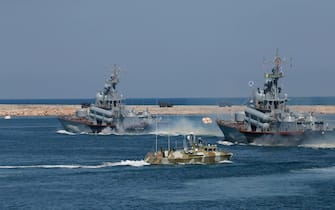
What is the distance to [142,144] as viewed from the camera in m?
150

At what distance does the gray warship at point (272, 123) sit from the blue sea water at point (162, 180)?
2.72 m

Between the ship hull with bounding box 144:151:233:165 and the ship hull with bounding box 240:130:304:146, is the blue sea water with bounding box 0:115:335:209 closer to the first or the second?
the ship hull with bounding box 144:151:233:165

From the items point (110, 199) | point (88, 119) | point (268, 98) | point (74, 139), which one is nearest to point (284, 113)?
point (268, 98)

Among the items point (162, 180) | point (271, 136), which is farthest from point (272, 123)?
point (162, 180)

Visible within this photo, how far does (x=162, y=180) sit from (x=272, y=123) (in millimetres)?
55862

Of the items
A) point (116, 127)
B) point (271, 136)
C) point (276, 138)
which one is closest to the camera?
point (276, 138)

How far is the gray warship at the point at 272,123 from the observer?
139250mm

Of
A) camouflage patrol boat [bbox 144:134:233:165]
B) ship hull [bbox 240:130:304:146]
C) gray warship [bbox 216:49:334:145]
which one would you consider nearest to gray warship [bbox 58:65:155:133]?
gray warship [bbox 216:49:334:145]

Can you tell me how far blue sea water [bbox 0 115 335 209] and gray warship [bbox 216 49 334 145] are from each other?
8.93 ft

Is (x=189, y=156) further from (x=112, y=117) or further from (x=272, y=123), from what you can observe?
(x=112, y=117)

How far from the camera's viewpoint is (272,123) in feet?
474

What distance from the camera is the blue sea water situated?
7719 centimetres

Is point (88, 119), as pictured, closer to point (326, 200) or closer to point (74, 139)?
point (74, 139)

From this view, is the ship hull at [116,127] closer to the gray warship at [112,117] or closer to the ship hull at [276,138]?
the gray warship at [112,117]
